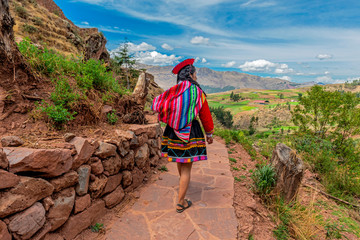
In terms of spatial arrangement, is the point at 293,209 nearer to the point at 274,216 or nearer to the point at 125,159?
the point at 274,216

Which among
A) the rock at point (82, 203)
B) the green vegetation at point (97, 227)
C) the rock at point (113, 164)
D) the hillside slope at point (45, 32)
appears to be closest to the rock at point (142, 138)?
the rock at point (113, 164)

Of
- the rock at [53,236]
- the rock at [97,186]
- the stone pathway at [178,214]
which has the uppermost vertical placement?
the rock at [97,186]

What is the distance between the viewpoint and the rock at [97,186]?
2.50 m

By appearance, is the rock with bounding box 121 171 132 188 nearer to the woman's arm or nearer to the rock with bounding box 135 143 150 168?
the rock with bounding box 135 143 150 168

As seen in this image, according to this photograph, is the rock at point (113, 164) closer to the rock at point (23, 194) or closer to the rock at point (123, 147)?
the rock at point (123, 147)

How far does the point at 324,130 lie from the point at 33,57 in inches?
379

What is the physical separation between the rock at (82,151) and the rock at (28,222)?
21.3 inches

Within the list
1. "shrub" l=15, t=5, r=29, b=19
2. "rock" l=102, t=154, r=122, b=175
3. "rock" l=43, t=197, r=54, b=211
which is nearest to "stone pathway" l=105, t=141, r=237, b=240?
"rock" l=102, t=154, r=122, b=175

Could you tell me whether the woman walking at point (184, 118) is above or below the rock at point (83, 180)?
above

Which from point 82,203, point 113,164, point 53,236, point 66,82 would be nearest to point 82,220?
point 82,203

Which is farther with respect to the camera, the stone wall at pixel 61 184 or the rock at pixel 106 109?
the rock at pixel 106 109

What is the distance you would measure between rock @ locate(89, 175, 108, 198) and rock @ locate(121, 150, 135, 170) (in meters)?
0.46

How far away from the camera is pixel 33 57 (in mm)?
3385

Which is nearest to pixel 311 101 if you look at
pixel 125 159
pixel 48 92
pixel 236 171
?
pixel 236 171
